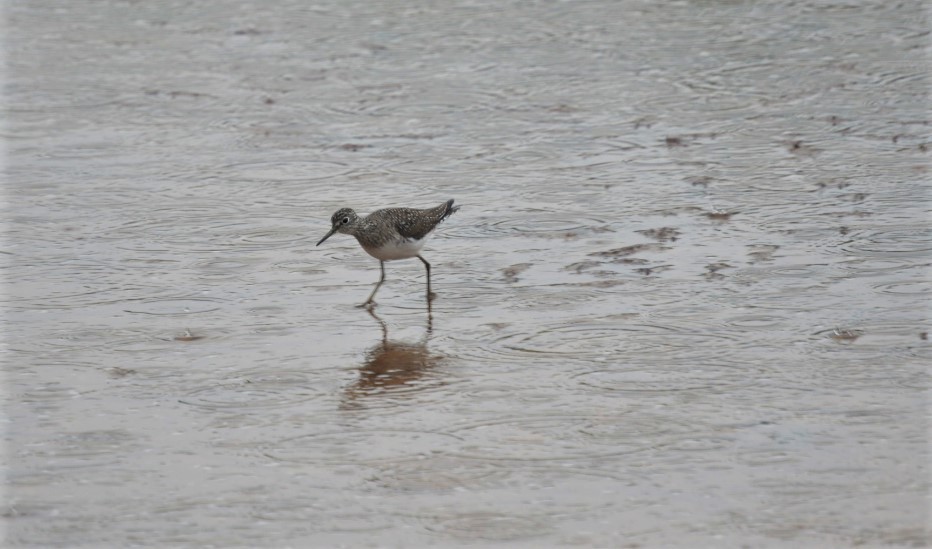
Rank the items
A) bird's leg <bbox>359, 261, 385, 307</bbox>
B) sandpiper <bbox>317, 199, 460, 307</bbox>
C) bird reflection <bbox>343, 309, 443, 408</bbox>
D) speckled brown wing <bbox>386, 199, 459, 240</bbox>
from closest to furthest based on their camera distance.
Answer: bird reflection <bbox>343, 309, 443, 408</bbox> < bird's leg <bbox>359, 261, 385, 307</bbox> < sandpiper <bbox>317, 199, 460, 307</bbox> < speckled brown wing <bbox>386, 199, 459, 240</bbox>

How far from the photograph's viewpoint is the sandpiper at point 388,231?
1041 centimetres

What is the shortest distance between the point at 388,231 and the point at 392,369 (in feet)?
5.50

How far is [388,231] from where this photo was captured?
34.2 ft

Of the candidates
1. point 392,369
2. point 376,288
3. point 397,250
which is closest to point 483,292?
point 397,250

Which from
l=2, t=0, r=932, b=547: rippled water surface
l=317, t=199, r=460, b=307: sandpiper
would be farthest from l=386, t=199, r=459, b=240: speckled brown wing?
l=2, t=0, r=932, b=547: rippled water surface

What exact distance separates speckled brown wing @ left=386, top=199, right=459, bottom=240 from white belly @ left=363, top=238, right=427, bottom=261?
0.20ft

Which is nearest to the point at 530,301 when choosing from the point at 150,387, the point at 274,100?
the point at 150,387

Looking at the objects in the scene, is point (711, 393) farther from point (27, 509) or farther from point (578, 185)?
point (578, 185)

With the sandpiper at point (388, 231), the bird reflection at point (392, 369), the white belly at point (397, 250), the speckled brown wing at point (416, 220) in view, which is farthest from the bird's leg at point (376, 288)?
the bird reflection at point (392, 369)

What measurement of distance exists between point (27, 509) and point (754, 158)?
8.16m

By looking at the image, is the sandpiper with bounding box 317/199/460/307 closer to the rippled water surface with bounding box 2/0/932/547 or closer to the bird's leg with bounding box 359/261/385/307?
the bird's leg with bounding box 359/261/385/307

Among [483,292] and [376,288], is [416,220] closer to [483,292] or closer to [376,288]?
[376,288]

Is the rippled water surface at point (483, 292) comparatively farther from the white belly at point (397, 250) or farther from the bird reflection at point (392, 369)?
the white belly at point (397, 250)

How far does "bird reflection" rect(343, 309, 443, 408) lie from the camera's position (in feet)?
28.1
